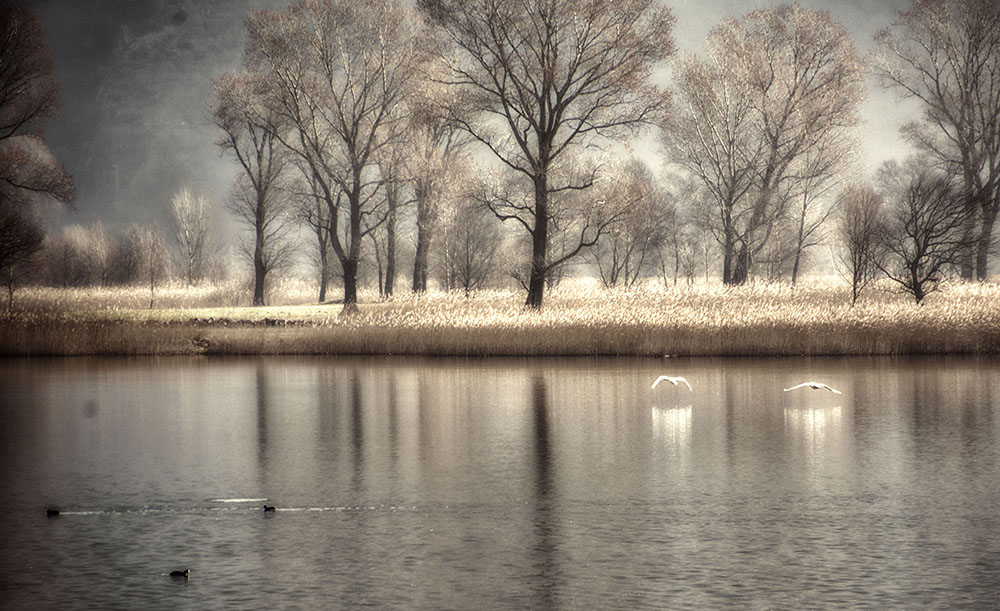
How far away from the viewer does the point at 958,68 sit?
4341cm

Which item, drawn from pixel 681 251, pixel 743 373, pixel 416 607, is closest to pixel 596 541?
pixel 416 607

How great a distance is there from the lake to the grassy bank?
831 centimetres

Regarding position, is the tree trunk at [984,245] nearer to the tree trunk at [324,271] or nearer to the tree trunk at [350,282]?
the tree trunk at [350,282]

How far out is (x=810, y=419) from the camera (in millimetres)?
14812

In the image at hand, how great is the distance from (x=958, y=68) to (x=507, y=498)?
4209 centimetres

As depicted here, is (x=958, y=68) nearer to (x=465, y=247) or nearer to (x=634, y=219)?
(x=634, y=219)

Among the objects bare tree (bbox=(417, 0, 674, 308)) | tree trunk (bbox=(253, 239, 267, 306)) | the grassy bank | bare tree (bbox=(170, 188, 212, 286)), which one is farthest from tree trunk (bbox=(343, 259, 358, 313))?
bare tree (bbox=(170, 188, 212, 286))

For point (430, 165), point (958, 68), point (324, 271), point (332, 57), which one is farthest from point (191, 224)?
point (958, 68)

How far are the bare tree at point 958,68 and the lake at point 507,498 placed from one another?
96.4 feet

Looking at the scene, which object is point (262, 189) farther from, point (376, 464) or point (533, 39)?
point (376, 464)

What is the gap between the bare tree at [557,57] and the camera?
101 feet

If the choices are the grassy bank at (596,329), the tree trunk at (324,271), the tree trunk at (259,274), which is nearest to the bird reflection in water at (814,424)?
the grassy bank at (596,329)

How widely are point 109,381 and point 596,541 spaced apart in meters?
17.3

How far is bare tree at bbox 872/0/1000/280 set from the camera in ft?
138
